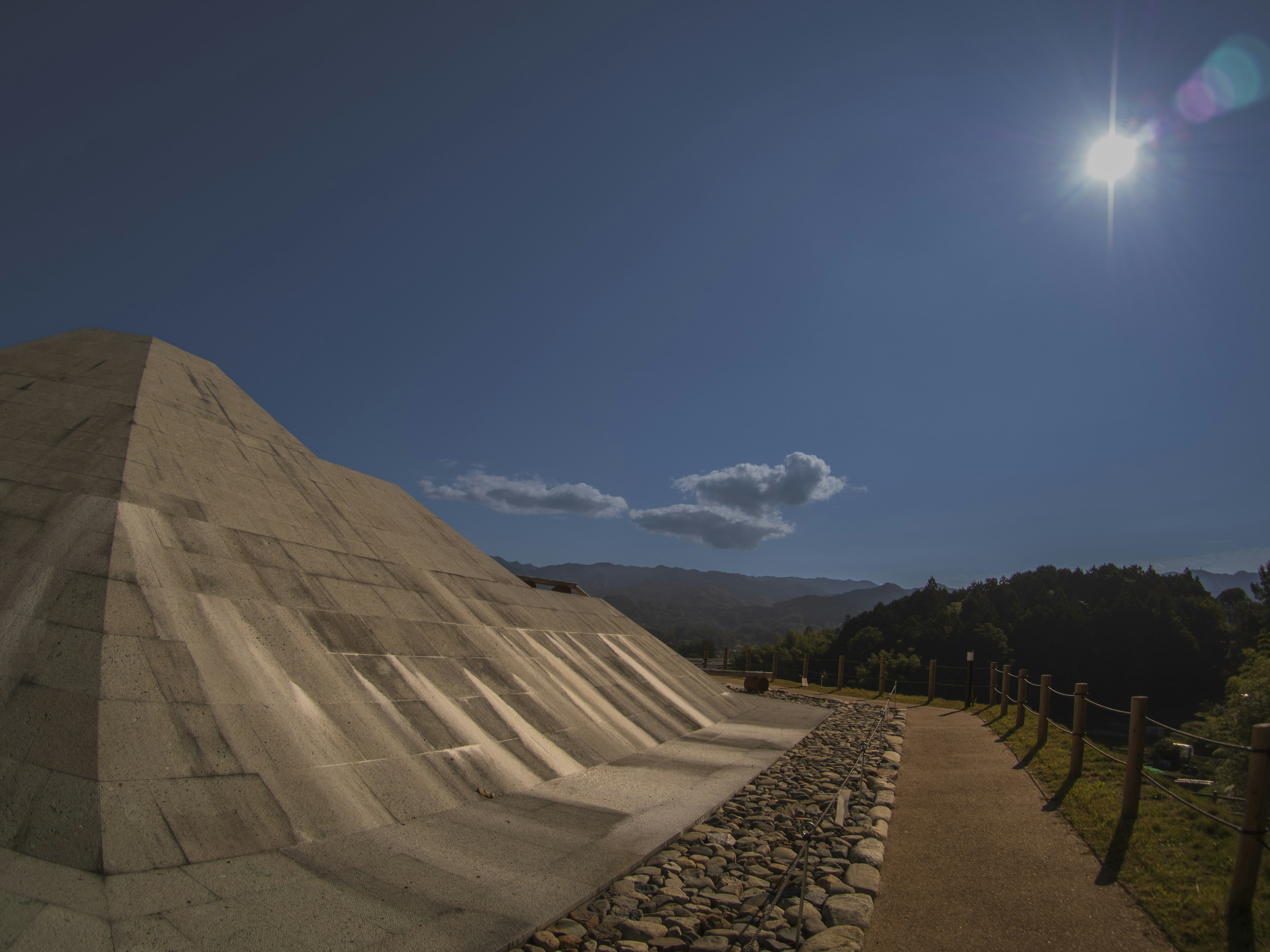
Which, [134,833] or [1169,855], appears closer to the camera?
[134,833]

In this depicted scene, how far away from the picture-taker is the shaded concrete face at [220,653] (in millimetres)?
5172

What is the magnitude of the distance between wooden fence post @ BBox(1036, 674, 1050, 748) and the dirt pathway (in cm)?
277

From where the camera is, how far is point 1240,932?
4.50 meters

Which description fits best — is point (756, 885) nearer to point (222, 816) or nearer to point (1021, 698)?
point (222, 816)

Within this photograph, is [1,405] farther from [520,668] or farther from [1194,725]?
[1194,725]

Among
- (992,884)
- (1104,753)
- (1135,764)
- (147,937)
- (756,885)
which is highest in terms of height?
(1135,764)

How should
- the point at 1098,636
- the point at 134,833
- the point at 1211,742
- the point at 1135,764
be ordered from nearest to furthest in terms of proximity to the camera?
the point at 134,833
the point at 1211,742
the point at 1135,764
the point at 1098,636

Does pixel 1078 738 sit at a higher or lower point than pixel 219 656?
lower

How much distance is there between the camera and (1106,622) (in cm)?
7194

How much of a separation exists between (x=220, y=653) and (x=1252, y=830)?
29.9 ft

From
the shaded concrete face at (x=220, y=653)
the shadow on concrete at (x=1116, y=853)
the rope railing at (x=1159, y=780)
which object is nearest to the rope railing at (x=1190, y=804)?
the rope railing at (x=1159, y=780)

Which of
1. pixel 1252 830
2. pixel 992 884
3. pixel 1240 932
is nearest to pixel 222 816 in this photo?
pixel 992 884

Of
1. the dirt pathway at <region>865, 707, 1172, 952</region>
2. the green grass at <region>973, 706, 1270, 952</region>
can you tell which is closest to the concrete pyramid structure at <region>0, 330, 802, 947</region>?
the dirt pathway at <region>865, 707, 1172, 952</region>

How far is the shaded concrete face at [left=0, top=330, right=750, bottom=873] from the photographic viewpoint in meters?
5.17
